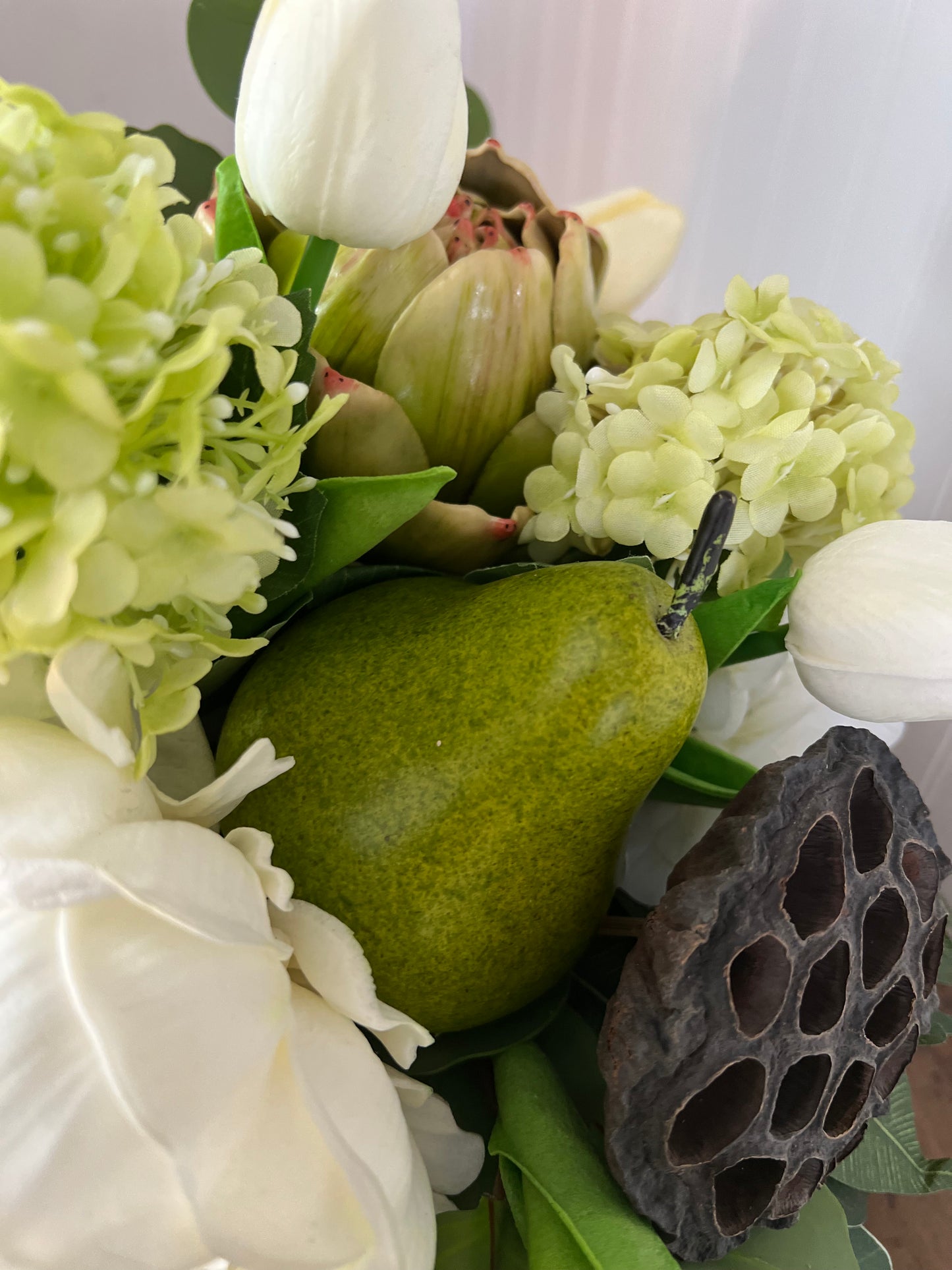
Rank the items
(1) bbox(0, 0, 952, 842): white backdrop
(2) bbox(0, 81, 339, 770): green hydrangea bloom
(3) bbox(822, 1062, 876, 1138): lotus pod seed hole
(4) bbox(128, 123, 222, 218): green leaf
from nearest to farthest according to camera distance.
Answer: (2) bbox(0, 81, 339, 770): green hydrangea bloom < (3) bbox(822, 1062, 876, 1138): lotus pod seed hole < (4) bbox(128, 123, 222, 218): green leaf < (1) bbox(0, 0, 952, 842): white backdrop

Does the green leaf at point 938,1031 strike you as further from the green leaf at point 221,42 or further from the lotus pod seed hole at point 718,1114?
the green leaf at point 221,42

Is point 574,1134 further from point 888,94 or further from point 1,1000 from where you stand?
point 888,94

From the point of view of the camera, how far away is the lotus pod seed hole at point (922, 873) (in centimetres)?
30

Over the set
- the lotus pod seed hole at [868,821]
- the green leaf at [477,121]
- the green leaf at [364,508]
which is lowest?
the lotus pod seed hole at [868,821]

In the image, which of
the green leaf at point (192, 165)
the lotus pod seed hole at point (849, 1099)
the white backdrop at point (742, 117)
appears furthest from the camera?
the white backdrop at point (742, 117)

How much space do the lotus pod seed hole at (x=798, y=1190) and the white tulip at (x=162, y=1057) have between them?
0.11 metres

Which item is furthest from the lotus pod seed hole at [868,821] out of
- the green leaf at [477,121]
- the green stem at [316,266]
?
the green leaf at [477,121]

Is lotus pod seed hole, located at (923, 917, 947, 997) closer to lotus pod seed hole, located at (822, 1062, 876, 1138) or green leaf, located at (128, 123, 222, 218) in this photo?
lotus pod seed hole, located at (822, 1062, 876, 1138)

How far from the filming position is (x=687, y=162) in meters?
0.62

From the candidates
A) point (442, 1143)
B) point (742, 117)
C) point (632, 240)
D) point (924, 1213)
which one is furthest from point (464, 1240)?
point (742, 117)

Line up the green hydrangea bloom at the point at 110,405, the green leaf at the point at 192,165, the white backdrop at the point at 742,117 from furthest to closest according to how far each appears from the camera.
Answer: the white backdrop at the point at 742,117
the green leaf at the point at 192,165
the green hydrangea bloom at the point at 110,405

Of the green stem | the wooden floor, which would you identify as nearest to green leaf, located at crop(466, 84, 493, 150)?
the green stem

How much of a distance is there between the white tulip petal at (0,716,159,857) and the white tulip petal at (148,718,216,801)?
6cm

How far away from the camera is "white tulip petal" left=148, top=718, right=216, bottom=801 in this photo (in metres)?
0.31
